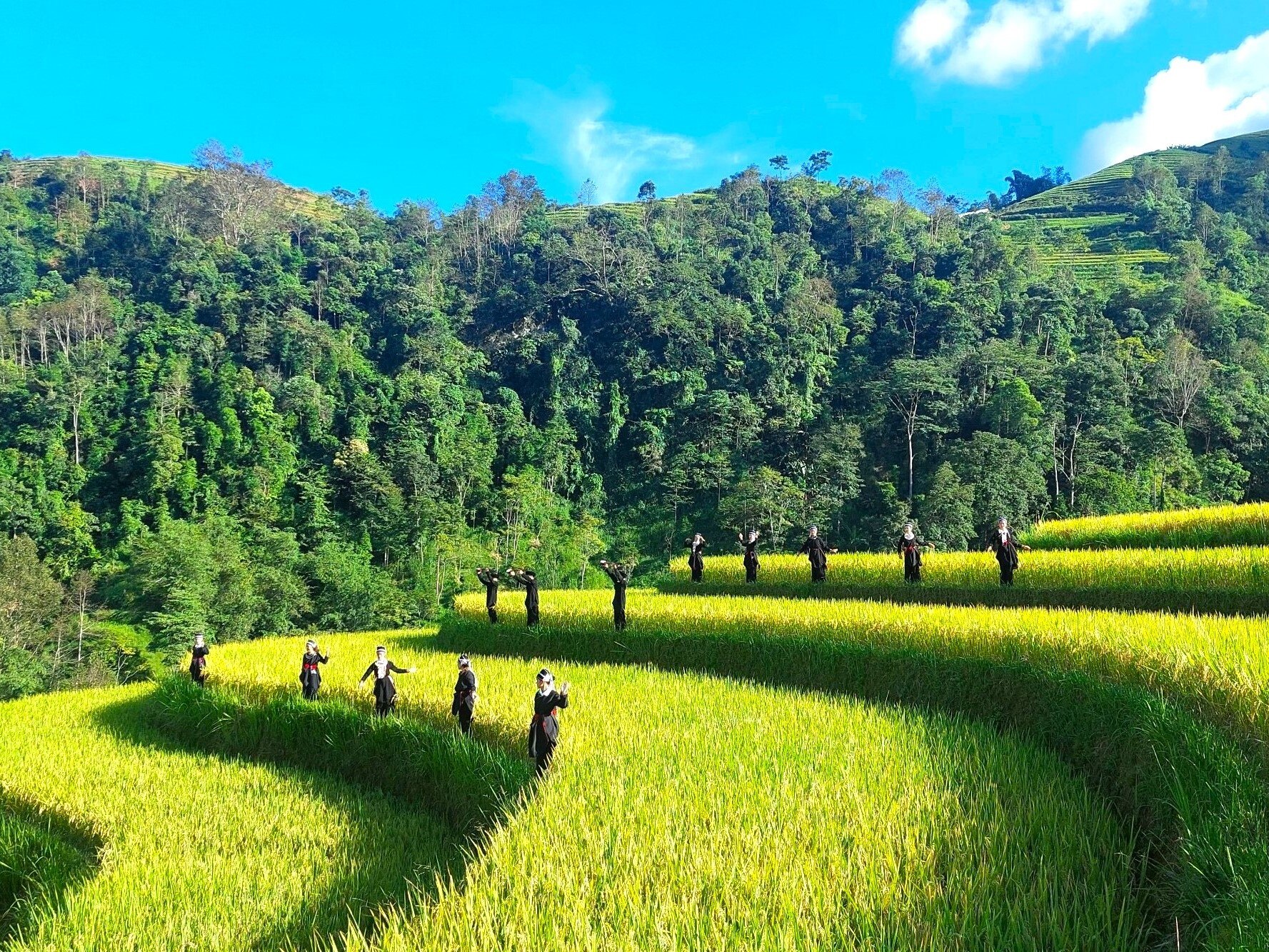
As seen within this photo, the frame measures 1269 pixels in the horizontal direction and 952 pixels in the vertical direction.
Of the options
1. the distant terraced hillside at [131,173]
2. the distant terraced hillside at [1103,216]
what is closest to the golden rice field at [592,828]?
the distant terraced hillside at [1103,216]

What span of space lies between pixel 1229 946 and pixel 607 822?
3.88 m

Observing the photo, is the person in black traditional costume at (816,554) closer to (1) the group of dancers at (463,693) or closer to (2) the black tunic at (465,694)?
(1) the group of dancers at (463,693)

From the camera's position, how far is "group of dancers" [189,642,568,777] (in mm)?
7781

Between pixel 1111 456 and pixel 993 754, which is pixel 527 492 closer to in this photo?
pixel 1111 456

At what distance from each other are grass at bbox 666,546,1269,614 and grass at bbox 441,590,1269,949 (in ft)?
8.35

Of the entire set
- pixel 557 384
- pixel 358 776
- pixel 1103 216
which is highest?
pixel 1103 216

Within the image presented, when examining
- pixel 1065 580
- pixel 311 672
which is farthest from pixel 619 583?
pixel 1065 580

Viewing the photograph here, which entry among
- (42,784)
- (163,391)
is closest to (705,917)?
(42,784)

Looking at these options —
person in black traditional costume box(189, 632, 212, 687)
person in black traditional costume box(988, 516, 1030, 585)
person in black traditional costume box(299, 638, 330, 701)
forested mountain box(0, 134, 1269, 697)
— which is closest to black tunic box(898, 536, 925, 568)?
person in black traditional costume box(988, 516, 1030, 585)

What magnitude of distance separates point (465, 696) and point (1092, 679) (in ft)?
25.9

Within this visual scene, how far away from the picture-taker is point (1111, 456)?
56.1 meters

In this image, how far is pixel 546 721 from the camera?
7.88 metres

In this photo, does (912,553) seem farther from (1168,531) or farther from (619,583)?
(1168,531)

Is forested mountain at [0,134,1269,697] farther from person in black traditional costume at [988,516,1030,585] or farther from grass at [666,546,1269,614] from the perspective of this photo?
person in black traditional costume at [988,516,1030,585]
